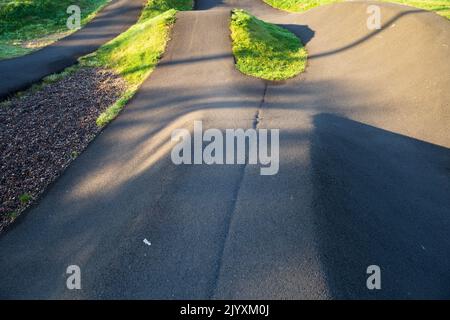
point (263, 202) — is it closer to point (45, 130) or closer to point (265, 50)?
point (45, 130)

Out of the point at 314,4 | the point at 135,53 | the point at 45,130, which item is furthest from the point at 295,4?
the point at 45,130

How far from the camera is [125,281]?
7273mm

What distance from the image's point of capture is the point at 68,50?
2195cm

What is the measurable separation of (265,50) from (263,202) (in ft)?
39.7

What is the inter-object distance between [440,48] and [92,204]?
16526 millimetres

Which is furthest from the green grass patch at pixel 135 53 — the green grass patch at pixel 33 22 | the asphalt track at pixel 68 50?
the green grass patch at pixel 33 22

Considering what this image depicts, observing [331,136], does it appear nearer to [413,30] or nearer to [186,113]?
[186,113]

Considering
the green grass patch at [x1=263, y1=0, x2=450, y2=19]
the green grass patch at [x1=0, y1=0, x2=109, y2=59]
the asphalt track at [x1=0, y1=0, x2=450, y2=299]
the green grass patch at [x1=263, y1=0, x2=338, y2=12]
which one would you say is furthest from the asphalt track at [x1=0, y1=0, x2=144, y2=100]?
the green grass patch at [x1=263, y1=0, x2=450, y2=19]

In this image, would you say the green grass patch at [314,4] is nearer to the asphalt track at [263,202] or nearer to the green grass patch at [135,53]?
the asphalt track at [263,202]

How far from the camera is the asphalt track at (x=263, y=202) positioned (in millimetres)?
7227

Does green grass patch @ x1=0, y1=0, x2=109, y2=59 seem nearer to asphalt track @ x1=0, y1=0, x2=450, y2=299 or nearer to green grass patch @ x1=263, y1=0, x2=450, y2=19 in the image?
asphalt track @ x1=0, y1=0, x2=450, y2=299

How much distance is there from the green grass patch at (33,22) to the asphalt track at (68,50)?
1374mm
